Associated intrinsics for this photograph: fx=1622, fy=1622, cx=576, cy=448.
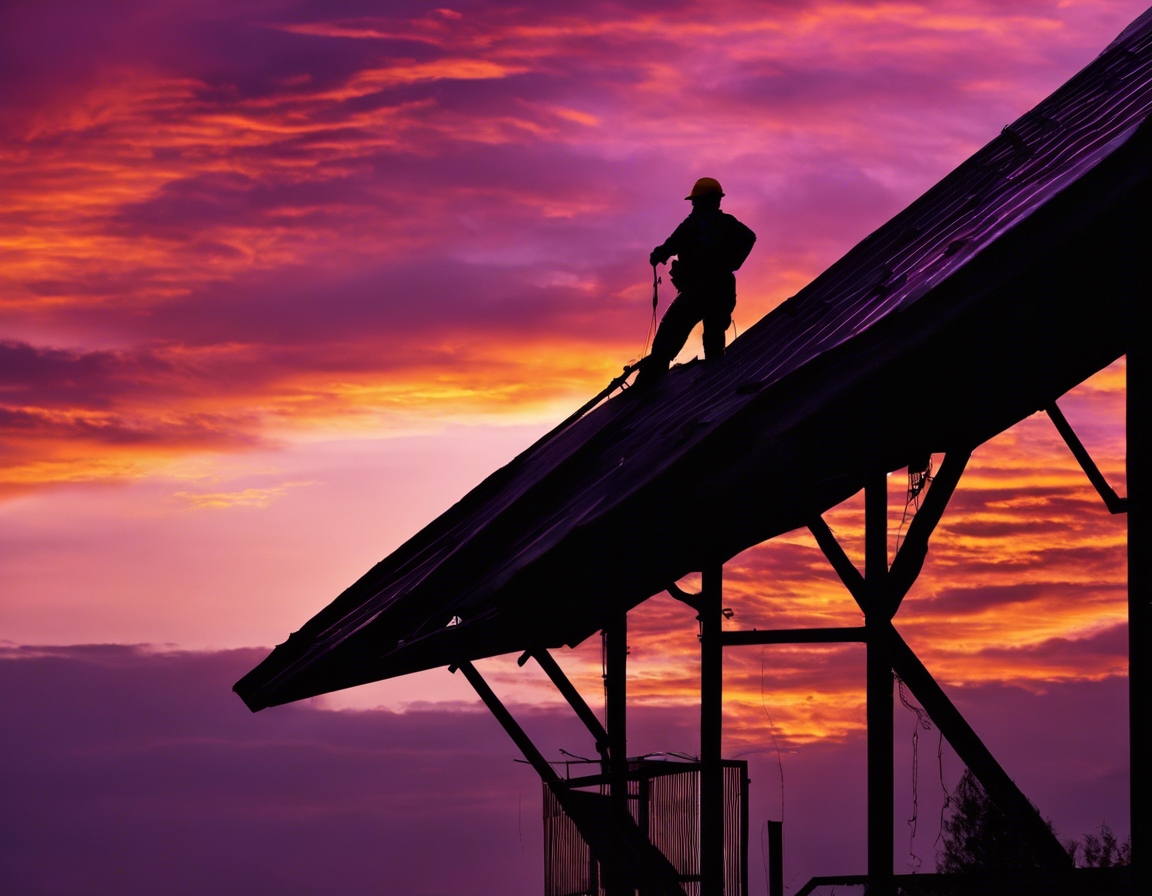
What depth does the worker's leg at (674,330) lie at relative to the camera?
18.8 metres

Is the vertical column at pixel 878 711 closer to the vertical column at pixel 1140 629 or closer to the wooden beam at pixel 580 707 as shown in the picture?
the vertical column at pixel 1140 629

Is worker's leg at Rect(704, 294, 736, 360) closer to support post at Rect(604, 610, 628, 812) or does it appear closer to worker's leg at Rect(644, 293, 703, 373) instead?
worker's leg at Rect(644, 293, 703, 373)

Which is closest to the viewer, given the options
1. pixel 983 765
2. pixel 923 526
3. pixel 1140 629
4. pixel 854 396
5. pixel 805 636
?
pixel 1140 629

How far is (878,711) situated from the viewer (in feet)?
38.8

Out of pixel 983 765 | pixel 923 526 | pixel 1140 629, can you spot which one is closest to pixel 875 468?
pixel 923 526

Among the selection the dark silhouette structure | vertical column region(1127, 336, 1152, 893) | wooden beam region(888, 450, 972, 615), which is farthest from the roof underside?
vertical column region(1127, 336, 1152, 893)

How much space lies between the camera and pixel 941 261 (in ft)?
41.8

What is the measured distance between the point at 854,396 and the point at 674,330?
8484 mm

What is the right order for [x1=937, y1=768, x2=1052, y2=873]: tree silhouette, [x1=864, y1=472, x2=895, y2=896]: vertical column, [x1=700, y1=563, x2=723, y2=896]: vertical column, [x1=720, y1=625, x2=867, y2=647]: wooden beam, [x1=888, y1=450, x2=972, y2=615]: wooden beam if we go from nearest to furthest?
1. [x1=864, y1=472, x2=895, y2=896]: vertical column
2. [x1=888, y1=450, x2=972, y2=615]: wooden beam
3. [x1=720, y1=625, x2=867, y2=647]: wooden beam
4. [x1=700, y1=563, x2=723, y2=896]: vertical column
5. [x1=937, y1=768, x2=1052, y2=873]: tree silhouette

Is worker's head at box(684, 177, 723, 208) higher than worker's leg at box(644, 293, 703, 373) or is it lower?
higher

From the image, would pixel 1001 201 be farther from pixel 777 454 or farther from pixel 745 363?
pixel 777 454

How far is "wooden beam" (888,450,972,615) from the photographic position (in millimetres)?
11711

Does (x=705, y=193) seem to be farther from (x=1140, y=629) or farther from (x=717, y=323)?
(x=1140, y=629)

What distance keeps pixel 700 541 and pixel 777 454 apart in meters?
2.14
